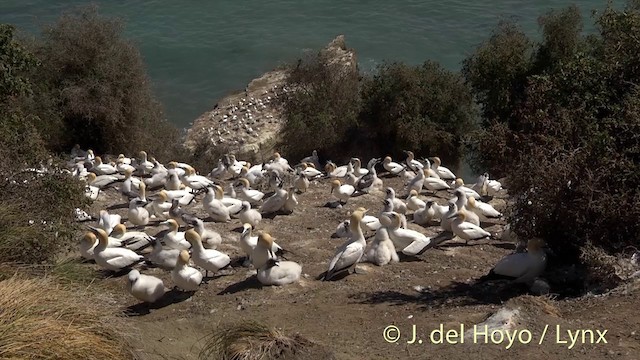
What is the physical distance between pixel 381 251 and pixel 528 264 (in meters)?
3.09

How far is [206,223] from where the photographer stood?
17.9m

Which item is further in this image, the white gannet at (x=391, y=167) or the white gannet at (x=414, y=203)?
the white gannet at (x=391, y=167)

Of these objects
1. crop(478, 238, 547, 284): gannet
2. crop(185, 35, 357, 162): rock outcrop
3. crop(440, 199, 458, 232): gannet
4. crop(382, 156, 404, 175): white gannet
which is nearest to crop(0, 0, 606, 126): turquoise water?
crop(185, 35, 357, 162): rock outcrop

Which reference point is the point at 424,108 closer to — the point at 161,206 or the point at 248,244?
the point at 161,206

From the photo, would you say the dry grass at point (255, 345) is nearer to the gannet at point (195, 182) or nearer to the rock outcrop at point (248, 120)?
the gannet at point (195, 182)

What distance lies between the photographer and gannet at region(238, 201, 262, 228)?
17.2 metres

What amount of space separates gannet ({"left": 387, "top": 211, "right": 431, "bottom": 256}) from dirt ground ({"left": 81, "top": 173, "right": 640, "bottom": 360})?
22 centimetres

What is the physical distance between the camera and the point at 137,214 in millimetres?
17406

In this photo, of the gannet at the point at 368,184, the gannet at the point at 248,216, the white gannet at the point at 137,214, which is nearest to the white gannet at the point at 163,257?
the gannet at the point at 248,216

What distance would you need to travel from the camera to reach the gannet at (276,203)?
60.4 feet

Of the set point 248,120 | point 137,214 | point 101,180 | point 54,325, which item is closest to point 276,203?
point 137,214

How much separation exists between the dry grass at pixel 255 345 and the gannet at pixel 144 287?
378cm

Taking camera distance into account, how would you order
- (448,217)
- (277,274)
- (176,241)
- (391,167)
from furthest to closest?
1. (391,167)
2. (448,217)
3. (176,241)
4. (277,274)

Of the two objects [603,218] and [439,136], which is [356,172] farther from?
→ [603,218]
